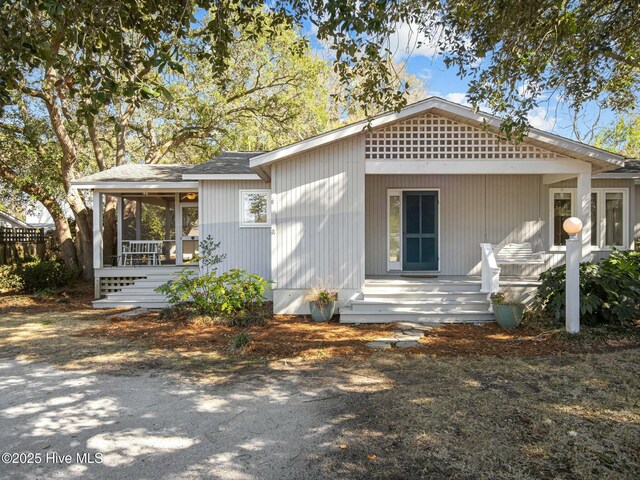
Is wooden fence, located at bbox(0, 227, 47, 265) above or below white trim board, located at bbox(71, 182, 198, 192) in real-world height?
below

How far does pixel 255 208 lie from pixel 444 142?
15.5 ft

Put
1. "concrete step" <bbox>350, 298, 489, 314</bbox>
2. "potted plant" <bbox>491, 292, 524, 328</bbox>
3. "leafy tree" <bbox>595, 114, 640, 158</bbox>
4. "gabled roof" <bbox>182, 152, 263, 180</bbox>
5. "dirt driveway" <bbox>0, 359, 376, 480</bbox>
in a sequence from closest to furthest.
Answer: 1. "dirt driveway" <bbox>0, 359, 376, 480</bbox>
2. "potted plant" <bbox>491, 292, 524, 328</bbox>
3. "concrete step" <bbox>350, 298, 489, 314</bbox>
4. "gabled roof" <bbox>182, 152, 263, 180</bbox>
5. "leafy tree" <bbox>595, 114, 640, 158</bbox>

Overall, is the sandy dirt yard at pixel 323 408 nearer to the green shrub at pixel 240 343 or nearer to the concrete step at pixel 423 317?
the green shrub at pixel 240 343

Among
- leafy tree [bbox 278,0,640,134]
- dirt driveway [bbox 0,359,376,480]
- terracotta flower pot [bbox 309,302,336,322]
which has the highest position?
leafy tree [bbox 278,0,640,134]

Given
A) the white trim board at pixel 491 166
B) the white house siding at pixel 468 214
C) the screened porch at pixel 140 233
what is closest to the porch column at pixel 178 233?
the screened porch at pixel 140 233

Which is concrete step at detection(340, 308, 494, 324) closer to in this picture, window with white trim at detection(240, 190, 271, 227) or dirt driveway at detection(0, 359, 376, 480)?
dirt driveway at detection(0, 359, 376, 480)

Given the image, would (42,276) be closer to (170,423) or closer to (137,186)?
(137,186)

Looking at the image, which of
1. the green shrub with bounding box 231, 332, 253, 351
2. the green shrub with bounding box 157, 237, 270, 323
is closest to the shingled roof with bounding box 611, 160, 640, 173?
the green shrub with bounding box 157, 237, 270, 323

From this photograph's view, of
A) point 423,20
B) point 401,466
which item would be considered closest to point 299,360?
point 401,466

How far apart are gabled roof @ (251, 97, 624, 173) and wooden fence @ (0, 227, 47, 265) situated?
36.4 feet

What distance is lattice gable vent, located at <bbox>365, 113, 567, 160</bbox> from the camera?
8148 millimetres

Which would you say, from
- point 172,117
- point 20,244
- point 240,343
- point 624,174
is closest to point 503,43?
point 624,174

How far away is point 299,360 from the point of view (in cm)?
571

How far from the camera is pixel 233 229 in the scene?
10.3 m
